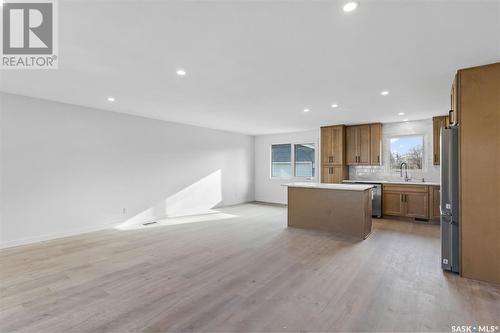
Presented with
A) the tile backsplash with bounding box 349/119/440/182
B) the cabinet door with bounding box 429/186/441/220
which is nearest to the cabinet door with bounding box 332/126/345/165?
the tile backsplash with bounding box 349/119/440/182

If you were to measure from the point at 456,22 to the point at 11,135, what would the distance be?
596 cm

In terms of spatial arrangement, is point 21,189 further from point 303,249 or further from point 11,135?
point 303,249

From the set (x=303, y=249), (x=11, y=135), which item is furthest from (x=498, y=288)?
(x=11, y=135)

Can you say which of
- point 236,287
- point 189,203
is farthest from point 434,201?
point 189,203

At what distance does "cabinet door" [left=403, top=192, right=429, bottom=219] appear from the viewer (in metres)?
5.54

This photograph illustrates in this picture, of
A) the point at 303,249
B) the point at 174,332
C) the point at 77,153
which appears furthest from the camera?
the point at 77,153

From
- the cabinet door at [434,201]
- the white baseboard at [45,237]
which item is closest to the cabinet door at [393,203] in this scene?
the cabinet door at [434,201]

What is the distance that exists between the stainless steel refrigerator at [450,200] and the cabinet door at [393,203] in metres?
2.99

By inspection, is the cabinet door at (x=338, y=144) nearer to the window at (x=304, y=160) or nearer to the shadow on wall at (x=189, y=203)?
the window at (x=304, y=160)

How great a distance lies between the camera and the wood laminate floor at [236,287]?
6.69 ft

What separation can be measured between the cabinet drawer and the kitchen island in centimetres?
148

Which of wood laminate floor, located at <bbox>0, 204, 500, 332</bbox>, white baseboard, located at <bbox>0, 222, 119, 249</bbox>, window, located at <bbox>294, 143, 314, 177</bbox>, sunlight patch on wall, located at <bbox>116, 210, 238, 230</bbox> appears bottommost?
wood laminate floor, located at <bbox>0, 204, 500, 332</bbox>

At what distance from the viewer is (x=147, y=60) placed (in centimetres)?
277

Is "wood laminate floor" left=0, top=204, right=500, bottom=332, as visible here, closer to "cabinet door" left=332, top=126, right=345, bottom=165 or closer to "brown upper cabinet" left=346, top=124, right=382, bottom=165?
"brown upper cabinet" left=346, top=124, right=382, bottom=165
